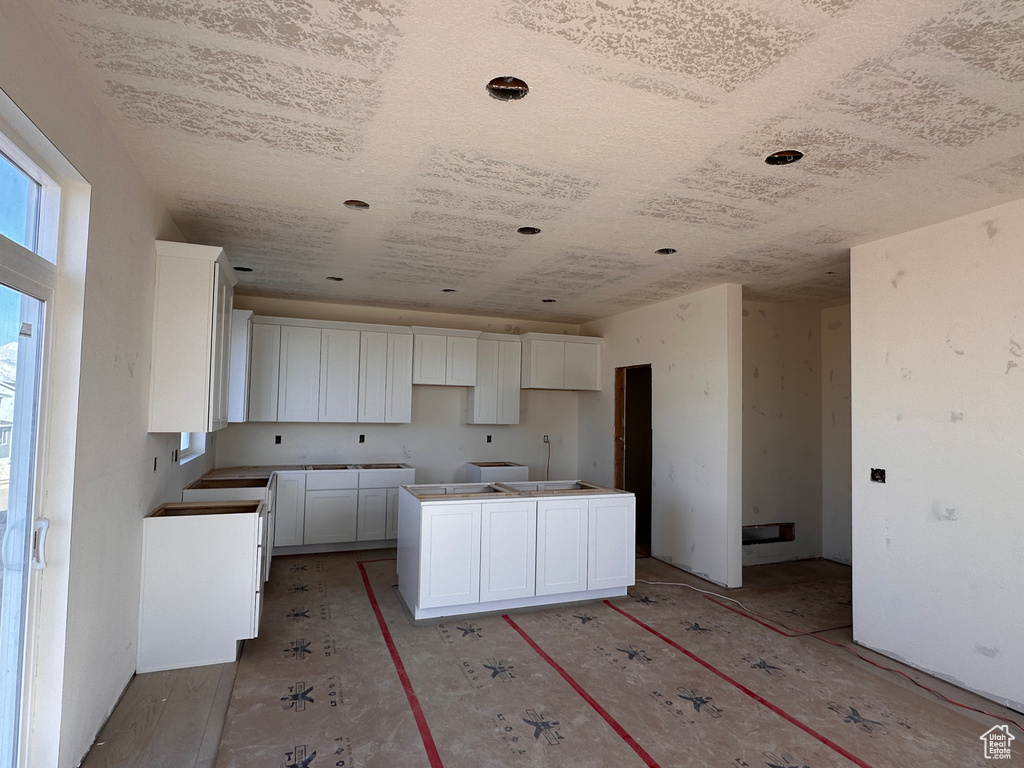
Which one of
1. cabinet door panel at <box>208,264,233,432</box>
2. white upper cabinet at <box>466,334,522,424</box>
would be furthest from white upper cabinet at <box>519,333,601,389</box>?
cabinet door panel at <box>208,264,233,432</box>

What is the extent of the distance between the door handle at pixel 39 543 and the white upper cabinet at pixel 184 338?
4.15 feet

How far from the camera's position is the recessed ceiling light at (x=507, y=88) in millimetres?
1956

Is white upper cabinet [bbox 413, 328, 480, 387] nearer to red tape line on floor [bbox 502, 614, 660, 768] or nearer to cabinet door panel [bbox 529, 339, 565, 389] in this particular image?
cabinet door panel [bbox 529, 339, 565, 389]

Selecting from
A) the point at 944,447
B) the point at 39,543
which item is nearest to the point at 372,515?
the point at 39,543

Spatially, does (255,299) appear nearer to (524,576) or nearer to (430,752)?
(524,576)

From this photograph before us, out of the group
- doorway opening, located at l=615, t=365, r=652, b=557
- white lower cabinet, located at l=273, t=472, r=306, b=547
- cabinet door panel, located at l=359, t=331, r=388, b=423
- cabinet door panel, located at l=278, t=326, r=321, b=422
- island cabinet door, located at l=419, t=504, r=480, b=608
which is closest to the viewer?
island cabinet door, located at l=419, t=504, r=480, b=608

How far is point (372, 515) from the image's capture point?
19.0 feet

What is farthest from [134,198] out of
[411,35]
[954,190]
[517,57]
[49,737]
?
[954,190]

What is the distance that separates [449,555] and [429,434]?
2.94 metres

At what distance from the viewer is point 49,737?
2.02 m

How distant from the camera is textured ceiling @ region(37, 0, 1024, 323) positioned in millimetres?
1638

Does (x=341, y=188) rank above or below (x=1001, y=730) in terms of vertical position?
above

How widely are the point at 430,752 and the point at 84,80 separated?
9.58 ft

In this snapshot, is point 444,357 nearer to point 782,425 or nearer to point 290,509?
point 290,509
